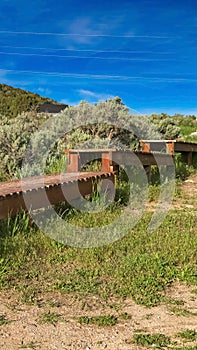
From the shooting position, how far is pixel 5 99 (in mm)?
49250

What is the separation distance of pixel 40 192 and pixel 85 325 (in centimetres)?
240

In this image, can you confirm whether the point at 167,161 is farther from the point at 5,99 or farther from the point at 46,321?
the point at 5,99

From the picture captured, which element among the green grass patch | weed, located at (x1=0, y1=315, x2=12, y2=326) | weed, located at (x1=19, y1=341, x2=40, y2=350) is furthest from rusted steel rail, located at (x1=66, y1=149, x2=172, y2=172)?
weed, located at (x1=19, y1=341, x2=40, y2=350)

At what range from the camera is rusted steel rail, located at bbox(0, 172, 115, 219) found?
475cm

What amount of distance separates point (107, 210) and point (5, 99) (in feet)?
149

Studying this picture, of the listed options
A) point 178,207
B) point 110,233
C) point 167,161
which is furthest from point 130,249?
point 167,161

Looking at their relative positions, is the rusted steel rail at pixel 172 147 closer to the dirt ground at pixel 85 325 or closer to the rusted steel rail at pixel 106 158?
the rusted steel rail at pixel 106 158

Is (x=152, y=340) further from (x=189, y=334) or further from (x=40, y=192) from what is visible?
(x=40, y=192)

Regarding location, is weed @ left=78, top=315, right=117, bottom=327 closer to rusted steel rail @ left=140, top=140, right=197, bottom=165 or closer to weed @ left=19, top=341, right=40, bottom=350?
weed @ left=19, top=341, right=40, bottom=350

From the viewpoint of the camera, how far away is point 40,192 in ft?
16.9

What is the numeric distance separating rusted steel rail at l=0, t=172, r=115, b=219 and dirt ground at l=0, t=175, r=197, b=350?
1.42m

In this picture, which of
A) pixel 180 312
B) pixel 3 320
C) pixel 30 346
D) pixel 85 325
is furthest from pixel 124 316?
pixel 3 320

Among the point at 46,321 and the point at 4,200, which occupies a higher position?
the point at 4,200

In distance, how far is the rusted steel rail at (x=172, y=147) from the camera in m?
10.4
